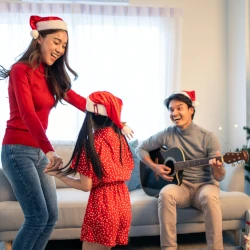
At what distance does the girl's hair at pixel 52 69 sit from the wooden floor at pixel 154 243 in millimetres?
1448

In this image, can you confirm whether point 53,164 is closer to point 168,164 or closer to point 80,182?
point 80,182

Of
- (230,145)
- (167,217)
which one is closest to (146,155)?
(167,217)

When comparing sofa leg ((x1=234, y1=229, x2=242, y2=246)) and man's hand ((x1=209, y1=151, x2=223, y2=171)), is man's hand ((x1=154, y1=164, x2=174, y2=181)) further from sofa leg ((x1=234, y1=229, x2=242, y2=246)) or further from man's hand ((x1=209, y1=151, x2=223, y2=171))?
sofa leg ((x1=234, y1=229, x2=242, y2=246))

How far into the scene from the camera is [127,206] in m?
1.83

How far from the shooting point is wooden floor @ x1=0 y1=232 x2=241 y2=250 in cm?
305

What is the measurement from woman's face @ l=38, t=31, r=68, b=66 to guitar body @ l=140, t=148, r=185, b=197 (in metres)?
1.29

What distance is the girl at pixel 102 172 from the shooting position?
Answer: 176cm

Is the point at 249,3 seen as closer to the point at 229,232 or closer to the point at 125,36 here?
the point at 125,36

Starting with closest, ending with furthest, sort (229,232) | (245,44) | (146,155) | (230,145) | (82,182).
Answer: (82,182) < (146,155) < (229,232) < (245,44) < (230,145)

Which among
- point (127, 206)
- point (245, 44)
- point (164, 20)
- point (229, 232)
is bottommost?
point (229, 232)

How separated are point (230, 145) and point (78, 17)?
1.94 meters

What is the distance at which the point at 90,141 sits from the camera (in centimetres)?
174

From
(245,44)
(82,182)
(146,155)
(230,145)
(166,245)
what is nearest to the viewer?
(82,182)

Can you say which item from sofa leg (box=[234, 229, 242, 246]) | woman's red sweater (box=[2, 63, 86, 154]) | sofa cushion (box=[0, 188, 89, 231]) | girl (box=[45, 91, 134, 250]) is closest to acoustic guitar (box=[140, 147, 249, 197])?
sofa cushion (box=[0, 188, 89, 231])
